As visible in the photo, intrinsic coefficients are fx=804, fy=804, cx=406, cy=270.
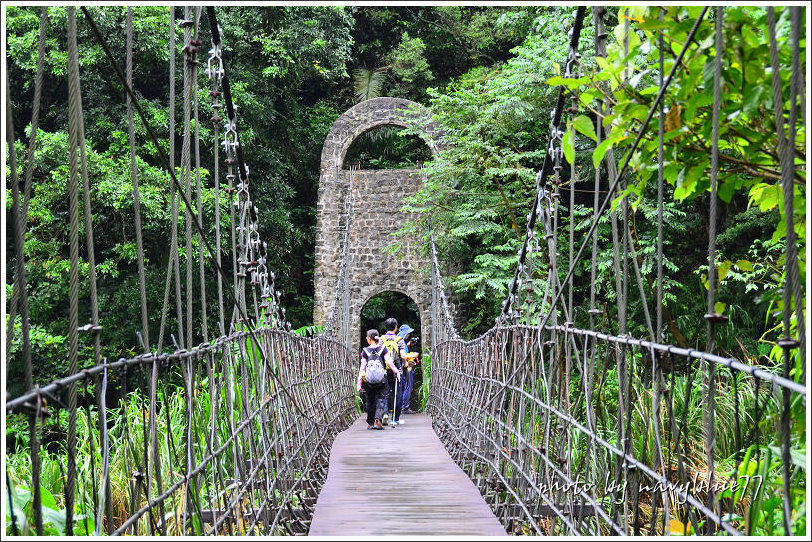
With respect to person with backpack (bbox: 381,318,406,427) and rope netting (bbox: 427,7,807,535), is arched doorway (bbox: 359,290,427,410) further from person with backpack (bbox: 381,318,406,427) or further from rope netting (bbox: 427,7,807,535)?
rope netting (bbox: 427,7,807,535)

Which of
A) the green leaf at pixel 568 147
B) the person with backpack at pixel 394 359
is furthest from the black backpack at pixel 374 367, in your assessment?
the green leaf at pixel 568 147

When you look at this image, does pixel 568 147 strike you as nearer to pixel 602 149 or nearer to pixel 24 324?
pixel 602 149

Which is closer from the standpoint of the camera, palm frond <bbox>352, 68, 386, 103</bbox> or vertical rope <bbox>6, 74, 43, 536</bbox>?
vertical rope <bbox>6, 74, 43, 536</bbox>

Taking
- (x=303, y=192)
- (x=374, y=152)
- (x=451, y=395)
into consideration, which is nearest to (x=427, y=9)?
(x=374, y=152)

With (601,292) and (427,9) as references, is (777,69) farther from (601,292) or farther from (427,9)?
(427,9)

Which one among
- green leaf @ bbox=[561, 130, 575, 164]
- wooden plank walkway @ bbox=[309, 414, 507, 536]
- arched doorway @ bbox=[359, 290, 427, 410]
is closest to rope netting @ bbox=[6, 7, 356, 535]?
wooden plank walkway @ bbox=[309, 414, 507, 536]

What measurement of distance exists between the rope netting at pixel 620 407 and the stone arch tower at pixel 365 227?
465cm

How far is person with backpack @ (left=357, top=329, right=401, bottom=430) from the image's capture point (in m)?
5.19

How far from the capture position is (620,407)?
1728 millimetres

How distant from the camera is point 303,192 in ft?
42.5

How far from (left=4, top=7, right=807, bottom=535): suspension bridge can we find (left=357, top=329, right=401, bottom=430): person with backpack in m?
0.26

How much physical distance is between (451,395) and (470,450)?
4.91 feet

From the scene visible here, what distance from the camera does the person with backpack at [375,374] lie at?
519cm

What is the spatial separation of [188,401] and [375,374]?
11.4 feet
